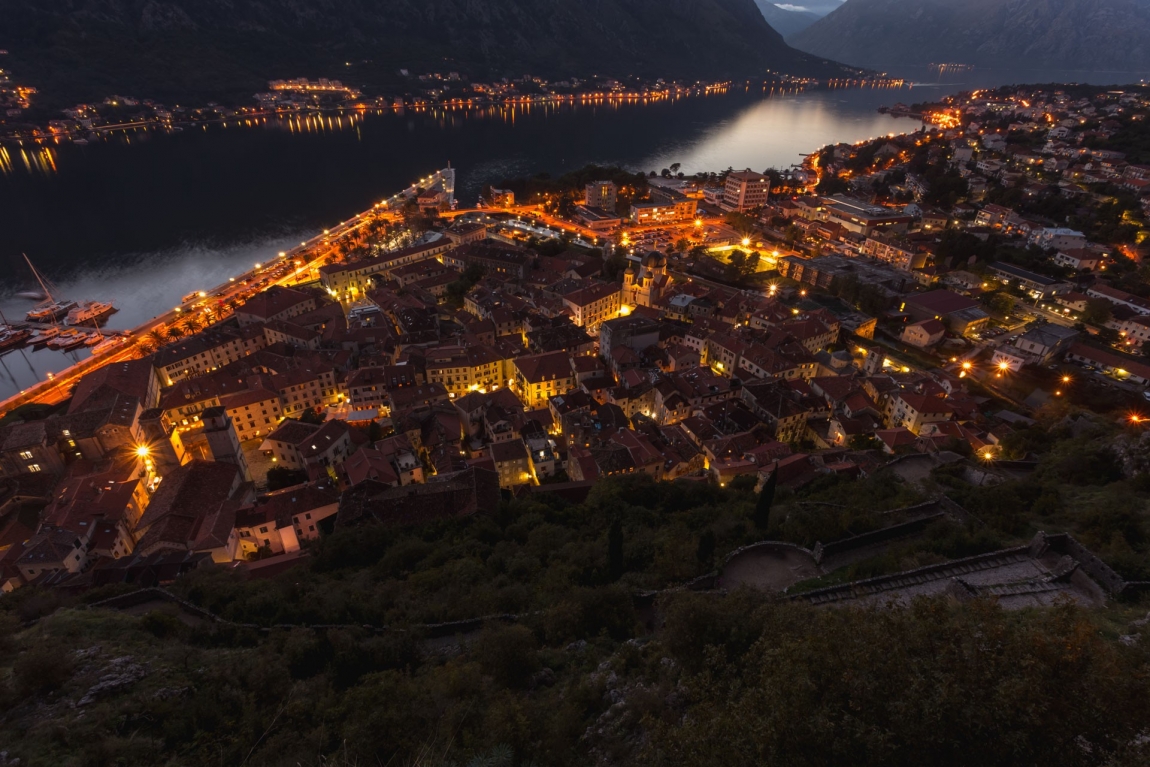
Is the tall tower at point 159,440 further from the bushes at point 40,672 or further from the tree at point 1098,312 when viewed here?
the tree at point 1098,312

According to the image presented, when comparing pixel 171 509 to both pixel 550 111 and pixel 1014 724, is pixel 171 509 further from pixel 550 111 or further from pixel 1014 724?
pixel 550 111

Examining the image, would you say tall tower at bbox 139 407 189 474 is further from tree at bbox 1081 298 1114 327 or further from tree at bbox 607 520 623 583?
tree at bbox 1081 298 1114 327

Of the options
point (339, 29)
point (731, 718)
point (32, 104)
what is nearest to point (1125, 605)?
point (731, 718)

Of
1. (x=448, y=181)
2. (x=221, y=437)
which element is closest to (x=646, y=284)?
(x=221, y=437)

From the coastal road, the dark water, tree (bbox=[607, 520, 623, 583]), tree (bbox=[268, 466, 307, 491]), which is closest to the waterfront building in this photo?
the dark water

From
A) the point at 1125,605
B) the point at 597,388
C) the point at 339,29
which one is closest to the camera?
the point at 1125,605

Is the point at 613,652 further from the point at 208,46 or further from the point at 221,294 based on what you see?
the point at 208,46
